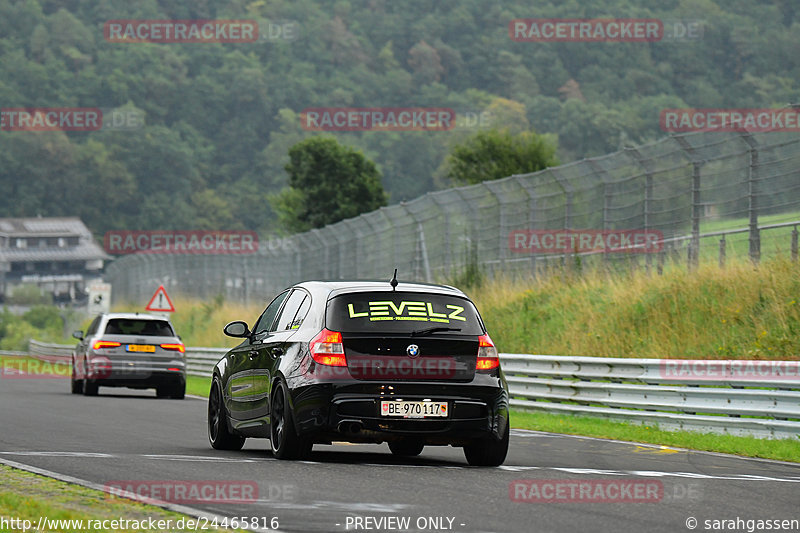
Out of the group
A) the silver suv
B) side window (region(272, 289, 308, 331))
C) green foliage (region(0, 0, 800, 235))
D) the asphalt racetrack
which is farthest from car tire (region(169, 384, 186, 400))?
green foliage (region(0, 0, 800, 235))

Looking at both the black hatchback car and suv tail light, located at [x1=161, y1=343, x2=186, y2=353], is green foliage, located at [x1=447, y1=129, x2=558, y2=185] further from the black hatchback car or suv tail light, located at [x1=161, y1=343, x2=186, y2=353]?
the black hatchback car

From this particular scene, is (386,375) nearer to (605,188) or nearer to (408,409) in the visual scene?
(408,409)

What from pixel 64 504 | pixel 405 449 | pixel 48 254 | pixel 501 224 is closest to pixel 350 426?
pixel 405 449

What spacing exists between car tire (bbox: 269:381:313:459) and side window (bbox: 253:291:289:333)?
131 cm

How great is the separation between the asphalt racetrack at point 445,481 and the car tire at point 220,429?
0.16 meters

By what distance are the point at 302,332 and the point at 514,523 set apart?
4178mm

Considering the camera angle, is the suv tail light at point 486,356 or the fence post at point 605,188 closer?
the suv tail light at point 486,356

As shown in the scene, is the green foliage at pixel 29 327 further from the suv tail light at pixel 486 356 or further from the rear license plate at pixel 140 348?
the suv tail light at pixel 486 356

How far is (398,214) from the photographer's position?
33.0m

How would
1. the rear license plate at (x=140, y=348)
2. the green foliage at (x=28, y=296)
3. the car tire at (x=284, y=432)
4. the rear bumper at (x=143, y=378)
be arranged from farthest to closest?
the green foliage at (x=28, y=296) < the rear license plate at (x=140, y=348) < the rear bumper at (x=143, y=378) < the car tire at (x=284, y=432)

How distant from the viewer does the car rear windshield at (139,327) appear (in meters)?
26.5

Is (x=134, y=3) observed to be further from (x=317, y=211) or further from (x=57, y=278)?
(x=317, y=211)

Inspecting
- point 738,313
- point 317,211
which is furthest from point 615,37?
point 738,313

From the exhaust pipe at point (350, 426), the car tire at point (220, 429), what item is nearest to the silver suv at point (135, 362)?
the car tire at point (220, 429)
